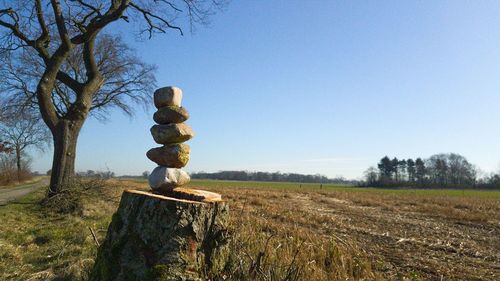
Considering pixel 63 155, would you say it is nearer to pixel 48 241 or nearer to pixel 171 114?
pixel 48 241

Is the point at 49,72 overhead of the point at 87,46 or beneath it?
beneath

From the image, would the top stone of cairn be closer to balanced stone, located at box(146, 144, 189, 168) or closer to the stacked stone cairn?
the stacked stone cairn

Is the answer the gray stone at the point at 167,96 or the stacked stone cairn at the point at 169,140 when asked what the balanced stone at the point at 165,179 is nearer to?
the stacked stone cairn at the point at 169,140

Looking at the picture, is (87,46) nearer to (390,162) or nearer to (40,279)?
(40,279)

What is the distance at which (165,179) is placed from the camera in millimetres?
4910

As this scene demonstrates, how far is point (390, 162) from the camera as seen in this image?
12369 centimetres

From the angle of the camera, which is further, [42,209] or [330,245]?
[42,209]

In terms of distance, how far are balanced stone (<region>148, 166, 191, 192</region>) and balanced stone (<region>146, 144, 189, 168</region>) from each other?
138mm

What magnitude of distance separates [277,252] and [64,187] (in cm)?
853

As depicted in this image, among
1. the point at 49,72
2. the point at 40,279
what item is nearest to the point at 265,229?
the point at 40,279

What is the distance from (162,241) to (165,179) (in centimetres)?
118

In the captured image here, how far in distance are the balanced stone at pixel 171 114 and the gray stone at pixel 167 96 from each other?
0.27 feet

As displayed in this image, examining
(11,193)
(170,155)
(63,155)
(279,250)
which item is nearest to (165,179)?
(170,155)

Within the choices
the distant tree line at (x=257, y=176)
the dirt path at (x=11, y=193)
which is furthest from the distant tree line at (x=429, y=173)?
the dirt path at (x=11, y=193)
